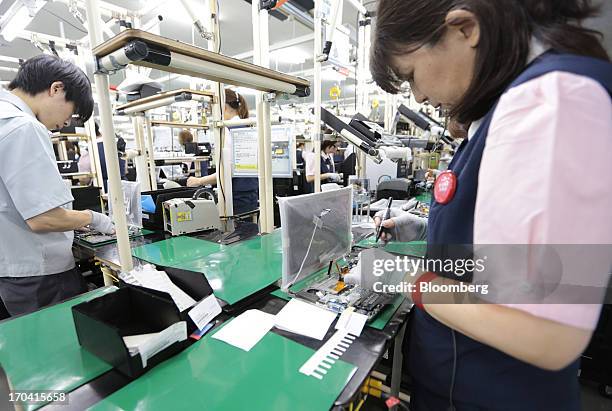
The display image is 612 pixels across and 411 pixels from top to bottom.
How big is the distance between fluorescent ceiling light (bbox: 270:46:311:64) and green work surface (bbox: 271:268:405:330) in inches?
241

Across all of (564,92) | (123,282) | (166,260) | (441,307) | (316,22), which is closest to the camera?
(564,92)

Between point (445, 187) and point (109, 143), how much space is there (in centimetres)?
123

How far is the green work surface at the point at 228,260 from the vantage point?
1222 mm

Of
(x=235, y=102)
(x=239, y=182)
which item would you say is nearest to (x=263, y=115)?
(x=235, y=102)

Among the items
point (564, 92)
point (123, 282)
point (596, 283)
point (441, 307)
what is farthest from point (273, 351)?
point (564, 92)

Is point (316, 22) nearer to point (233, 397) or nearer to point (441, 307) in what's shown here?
point (441, 307)

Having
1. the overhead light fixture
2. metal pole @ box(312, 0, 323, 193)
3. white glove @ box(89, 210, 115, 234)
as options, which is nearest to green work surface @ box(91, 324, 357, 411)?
white glove @ box(89, 210, 115, 234)

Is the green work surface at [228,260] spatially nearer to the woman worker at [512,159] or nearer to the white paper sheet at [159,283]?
the white paper sheet at [159,283]

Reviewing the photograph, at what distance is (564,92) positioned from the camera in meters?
0.40

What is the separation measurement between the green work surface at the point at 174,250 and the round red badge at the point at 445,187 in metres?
1.35

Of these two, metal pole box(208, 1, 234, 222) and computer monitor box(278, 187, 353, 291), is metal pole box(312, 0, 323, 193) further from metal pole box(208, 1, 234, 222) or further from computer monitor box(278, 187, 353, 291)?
computer monitor box(278, 187, 353, 291)

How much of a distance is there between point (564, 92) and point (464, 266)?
35 cm

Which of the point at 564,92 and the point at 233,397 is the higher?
the point at 564,92

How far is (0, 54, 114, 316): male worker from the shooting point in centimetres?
114
